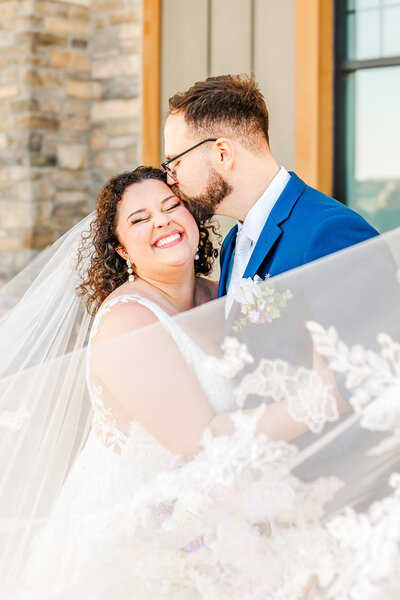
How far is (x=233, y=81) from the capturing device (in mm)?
2297

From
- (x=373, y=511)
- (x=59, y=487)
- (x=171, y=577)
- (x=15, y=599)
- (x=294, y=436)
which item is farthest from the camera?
(x=59, y=487)

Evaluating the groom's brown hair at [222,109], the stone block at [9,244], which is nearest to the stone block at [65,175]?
the stone block at [9,244]

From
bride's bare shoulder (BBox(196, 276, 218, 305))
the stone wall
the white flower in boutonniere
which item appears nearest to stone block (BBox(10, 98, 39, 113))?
the stone wall

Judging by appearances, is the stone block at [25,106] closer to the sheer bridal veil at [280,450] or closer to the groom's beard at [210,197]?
the groom's beard at [210,197]

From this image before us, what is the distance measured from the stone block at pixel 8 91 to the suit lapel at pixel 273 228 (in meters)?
3.63

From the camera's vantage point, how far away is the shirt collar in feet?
7.39

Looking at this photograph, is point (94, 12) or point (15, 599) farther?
point (94, 12)

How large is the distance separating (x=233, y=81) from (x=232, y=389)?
1.05 m

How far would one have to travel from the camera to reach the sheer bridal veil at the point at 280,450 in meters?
1.36

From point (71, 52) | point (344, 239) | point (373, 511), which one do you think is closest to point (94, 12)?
point (71, 52)

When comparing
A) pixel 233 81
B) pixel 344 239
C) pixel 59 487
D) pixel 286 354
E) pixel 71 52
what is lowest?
pixel 59 487

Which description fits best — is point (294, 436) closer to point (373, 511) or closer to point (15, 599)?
point (373, 511)

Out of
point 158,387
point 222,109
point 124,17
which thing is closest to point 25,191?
point 124,17

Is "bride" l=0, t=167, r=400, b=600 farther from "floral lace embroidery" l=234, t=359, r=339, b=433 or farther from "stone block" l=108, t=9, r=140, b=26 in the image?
"stone block" l=108, t=9, r=140, b=26
